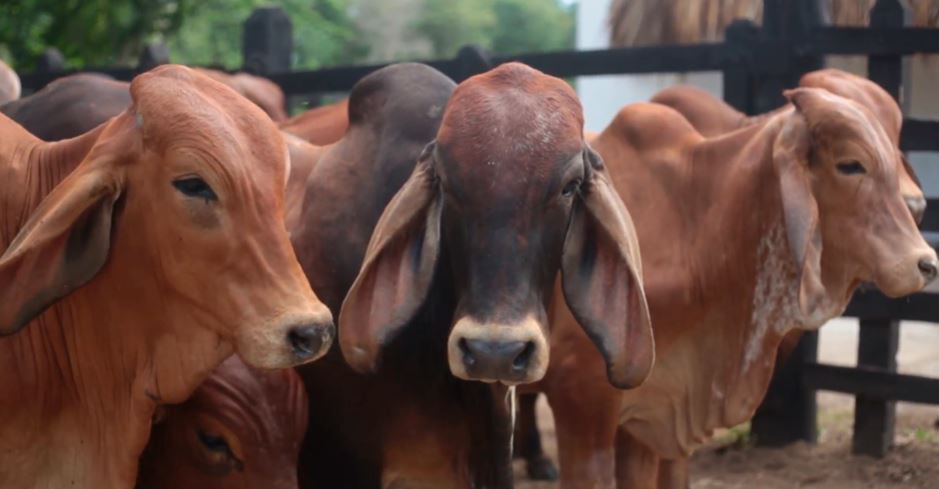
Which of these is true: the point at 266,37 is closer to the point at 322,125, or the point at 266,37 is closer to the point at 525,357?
the point at 322,125

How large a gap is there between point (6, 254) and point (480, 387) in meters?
1.24

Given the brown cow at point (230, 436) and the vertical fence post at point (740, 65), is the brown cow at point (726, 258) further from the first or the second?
the vertical fence post at point (740, 65)

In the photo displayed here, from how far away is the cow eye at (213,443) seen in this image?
3623 millimetres

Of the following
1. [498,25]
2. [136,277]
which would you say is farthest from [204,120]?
[498,25]

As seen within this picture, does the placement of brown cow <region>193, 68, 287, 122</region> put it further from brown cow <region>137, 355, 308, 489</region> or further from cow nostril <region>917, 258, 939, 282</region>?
cow nostril <region>917, 258, 939, 282</region>

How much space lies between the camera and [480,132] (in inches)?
130

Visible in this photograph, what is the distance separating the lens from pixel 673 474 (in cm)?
508

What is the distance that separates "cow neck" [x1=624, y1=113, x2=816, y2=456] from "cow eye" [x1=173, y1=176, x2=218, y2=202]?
1.94 meters

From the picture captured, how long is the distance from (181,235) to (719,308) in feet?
7.12

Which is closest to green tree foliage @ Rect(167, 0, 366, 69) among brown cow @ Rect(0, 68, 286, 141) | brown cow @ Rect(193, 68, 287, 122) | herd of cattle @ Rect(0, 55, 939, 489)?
brown cow @ Rect(193, 68, 287, 122)

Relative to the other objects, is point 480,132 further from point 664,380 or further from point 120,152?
point 664,380

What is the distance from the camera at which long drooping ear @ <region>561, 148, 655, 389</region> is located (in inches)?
132

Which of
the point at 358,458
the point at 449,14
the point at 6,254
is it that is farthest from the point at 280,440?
the point at 449,14

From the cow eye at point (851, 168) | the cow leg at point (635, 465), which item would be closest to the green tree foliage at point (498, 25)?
the cow leg at point (635, 465)
